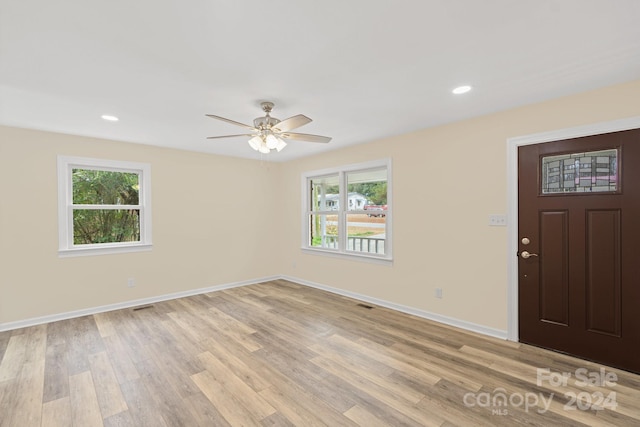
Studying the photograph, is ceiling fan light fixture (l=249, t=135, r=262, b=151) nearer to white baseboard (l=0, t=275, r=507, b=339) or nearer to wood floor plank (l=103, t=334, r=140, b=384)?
wood floor plank (l=103, t=334, r=140, b=384)

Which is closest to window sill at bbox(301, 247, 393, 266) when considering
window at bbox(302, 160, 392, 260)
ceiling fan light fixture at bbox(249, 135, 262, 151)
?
window at bbox(302, 160, 392, 260)

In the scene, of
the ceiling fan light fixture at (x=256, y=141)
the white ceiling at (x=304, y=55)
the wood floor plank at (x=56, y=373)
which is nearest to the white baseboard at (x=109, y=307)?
the wood floor plank at (x=56, y=373)

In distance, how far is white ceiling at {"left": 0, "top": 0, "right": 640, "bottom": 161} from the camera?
1.54m

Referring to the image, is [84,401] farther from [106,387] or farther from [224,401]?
[224,401]

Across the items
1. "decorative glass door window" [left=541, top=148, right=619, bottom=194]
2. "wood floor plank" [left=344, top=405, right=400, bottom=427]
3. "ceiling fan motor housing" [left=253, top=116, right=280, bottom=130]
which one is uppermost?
"ceiling fan motor housing" [left=253, top=116, right=280, bottom=130]

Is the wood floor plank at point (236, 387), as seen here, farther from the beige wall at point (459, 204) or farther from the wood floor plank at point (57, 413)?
the beige wall at point (459, 204)

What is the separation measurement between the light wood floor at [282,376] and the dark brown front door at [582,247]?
0.77 ft

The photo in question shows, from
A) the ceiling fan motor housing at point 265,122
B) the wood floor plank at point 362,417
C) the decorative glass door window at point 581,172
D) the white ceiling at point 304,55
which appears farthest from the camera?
the ceiling fan motor housing at point 265,122

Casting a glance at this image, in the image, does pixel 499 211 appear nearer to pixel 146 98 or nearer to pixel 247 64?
pixel 247 64

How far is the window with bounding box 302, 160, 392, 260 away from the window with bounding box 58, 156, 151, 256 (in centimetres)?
268

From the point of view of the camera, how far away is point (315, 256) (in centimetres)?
525

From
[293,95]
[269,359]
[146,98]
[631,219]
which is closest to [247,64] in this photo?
[293,95]

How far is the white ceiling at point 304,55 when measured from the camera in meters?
1.54

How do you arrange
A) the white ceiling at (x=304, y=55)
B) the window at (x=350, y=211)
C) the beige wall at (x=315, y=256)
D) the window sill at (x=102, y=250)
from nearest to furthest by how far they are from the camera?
the white ceiling at (x=304, y=55) < the beige wall at (x=315, y=256) < the window sill at (x=102, y=250) < the window at (x=350, y=211)
